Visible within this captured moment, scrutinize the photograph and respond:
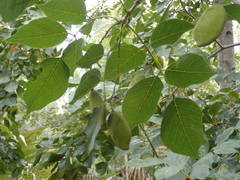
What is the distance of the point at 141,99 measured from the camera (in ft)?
1.97

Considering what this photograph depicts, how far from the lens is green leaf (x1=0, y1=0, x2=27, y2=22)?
20.9 inches

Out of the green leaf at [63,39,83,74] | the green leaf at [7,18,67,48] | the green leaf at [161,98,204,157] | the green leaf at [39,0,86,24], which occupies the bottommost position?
the green leaf at [161,98,204,157]

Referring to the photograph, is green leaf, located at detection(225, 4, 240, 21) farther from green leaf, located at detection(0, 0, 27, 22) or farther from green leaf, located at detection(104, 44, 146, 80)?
green leaf, located at detection(0, 0, 27, 22)

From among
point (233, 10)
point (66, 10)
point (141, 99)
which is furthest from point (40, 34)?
point (233, 10)

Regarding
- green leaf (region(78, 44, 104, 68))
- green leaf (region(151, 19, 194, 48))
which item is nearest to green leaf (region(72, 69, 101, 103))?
green leaf (region(78, 44, 104, 68))

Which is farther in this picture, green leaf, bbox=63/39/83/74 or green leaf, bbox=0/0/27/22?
green leaf, bbox=63/39/83/74

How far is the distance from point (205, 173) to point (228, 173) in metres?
0.17

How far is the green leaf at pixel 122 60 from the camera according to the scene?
620mm

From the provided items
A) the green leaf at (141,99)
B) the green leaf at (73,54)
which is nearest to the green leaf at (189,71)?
the green leaf at (141,99)

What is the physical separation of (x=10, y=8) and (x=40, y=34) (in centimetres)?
8

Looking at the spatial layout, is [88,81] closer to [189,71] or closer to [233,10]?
[189,71]

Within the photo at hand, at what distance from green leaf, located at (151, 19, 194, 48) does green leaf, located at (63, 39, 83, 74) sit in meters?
0.14

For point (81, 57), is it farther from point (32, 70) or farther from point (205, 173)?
point (32, 70)

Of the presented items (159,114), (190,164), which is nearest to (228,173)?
(190,164)
